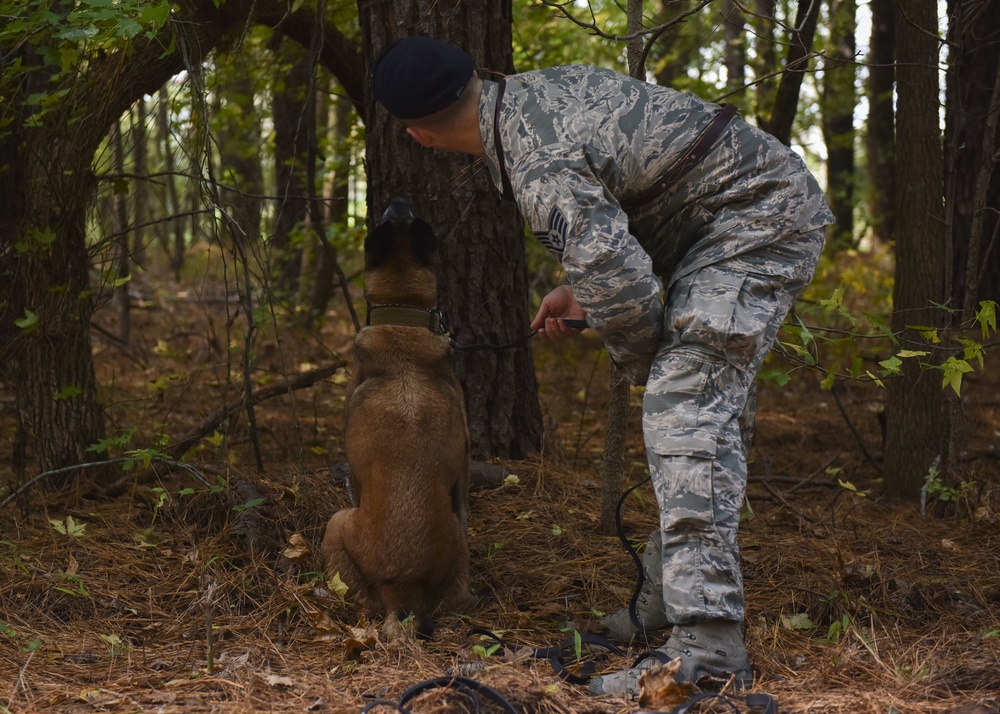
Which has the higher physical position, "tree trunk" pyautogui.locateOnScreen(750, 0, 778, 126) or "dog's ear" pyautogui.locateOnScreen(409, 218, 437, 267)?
"tree trunk" pyautogui.locateOnScreen(750, 0, 778, 126)

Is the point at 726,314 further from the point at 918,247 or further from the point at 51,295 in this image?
the point at 51,295

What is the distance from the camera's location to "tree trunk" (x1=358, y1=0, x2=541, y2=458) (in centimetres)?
481

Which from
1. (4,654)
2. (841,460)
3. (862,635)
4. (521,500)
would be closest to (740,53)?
(841,460)

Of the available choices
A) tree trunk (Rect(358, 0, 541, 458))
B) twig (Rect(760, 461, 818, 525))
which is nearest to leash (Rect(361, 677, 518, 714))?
tree trunk (Rect(358, 0, 541, 458))

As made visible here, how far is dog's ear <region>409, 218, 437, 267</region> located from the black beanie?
848 mm

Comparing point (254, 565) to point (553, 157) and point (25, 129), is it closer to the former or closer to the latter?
point (553, 157)

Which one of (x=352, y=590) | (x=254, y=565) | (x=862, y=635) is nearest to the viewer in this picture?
(x=862, y=635)

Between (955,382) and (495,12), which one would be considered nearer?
(955,382)

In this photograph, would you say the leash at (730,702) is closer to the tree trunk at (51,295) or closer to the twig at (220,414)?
the twig at (220,414)

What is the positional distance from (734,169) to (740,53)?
41.1 ft

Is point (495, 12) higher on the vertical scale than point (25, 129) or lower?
higher

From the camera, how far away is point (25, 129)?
15.6ft

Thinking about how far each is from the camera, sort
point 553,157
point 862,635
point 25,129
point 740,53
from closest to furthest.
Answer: point 553,157, point 862,635, point 25,129, point 740,53

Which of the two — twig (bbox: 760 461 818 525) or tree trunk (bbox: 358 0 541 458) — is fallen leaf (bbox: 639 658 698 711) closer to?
twig (bbox: 760 461 818 525)
